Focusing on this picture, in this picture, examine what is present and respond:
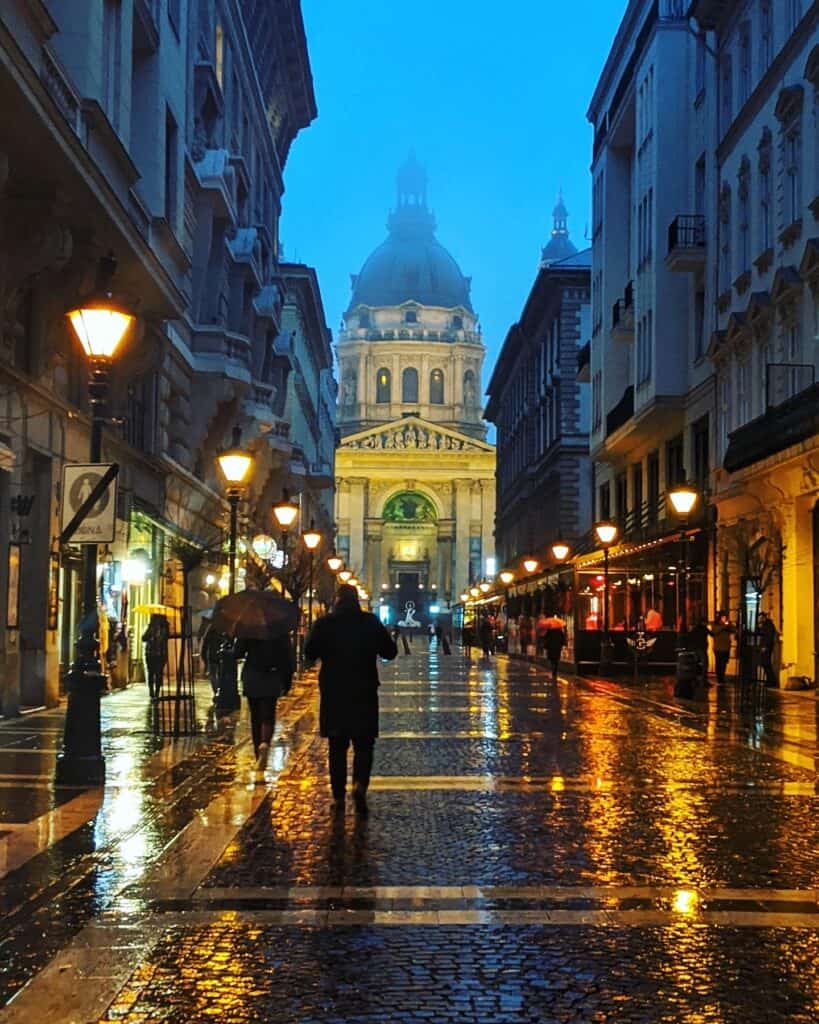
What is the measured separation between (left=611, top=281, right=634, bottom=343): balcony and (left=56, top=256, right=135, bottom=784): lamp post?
34253 millimetres

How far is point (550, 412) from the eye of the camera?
238 ft

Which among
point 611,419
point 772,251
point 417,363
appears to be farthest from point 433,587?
point 772,251

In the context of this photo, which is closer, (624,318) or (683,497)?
(683,497)

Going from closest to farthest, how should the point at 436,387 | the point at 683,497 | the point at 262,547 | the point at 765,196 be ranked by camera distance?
the point at 683,497 → the point at 765,196 → the point at 262,547 → the point at 436,387

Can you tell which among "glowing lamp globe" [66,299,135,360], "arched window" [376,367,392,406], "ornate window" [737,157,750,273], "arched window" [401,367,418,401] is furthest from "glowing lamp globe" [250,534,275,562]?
"arched window" [401,367,418,401]

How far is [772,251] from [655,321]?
10214 mm

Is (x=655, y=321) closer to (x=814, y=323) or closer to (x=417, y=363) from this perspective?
(x=814, y=323)

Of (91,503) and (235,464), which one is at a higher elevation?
(235,464)

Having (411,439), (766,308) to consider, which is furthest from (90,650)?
(411,439)

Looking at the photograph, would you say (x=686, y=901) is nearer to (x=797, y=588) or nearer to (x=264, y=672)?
(x=264, y=672)

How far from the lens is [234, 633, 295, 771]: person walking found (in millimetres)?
15039

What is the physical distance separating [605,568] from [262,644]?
786 inches

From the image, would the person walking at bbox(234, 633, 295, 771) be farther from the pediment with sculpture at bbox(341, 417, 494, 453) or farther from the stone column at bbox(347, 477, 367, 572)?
the pediment with sculpture at bbox(341, 417, 494, 453)

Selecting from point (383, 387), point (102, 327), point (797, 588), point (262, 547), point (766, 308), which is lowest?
point (797, 588)
